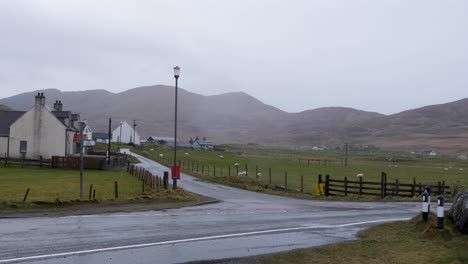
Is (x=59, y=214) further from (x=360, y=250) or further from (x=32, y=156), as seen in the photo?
(x=32, y=156)

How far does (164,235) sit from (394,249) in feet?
17.4

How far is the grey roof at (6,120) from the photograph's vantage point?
221ft

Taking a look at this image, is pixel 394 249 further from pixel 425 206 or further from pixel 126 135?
pixel 126 135

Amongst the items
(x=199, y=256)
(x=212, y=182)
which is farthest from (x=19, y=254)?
(x=212, y=182)

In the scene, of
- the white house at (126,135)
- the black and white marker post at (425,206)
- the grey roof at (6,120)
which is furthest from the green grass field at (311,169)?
the white house at (126,135)

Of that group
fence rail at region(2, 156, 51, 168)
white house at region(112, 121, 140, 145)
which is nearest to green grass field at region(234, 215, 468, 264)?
fence rail at region(2, 156, 51, 168)

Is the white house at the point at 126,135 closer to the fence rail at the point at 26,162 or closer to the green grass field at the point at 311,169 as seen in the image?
the green grass field at the point at 311,169

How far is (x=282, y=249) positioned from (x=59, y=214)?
31.8 ft

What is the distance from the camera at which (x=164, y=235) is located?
45.0ft

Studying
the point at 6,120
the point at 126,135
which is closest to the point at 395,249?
the point at 6,120

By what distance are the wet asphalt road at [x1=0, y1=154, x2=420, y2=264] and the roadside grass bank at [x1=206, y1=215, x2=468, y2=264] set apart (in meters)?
0.61

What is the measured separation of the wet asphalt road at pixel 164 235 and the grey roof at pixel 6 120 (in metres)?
53.1

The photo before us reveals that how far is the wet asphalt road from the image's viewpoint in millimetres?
10938

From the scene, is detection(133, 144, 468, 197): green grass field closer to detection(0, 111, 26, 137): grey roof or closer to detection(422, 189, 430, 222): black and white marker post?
detection(0, 111, 26, 137): grey roof
